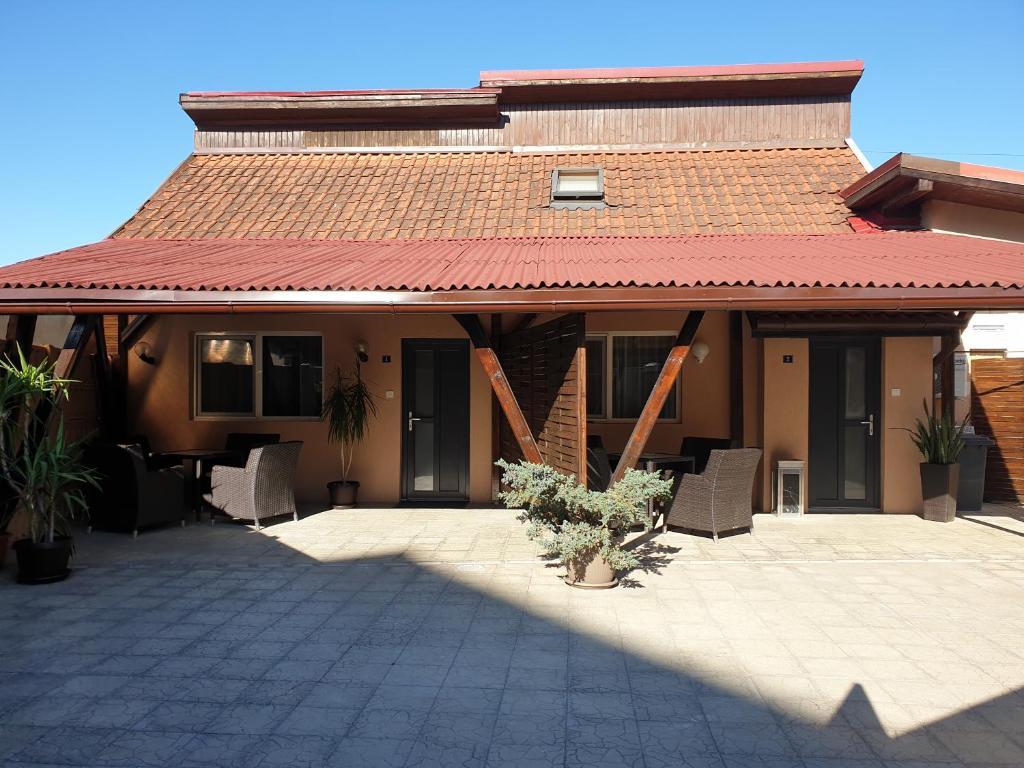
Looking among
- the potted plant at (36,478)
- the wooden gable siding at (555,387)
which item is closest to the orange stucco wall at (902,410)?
the wooden gable siding at (555,387)

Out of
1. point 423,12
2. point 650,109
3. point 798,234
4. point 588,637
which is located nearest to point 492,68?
point 423,12

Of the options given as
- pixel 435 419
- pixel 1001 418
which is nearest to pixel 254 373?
pixel 435 419

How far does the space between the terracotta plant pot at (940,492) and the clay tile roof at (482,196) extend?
3.08 meters

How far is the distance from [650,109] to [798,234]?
11.5 ft

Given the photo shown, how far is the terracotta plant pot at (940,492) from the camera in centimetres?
768

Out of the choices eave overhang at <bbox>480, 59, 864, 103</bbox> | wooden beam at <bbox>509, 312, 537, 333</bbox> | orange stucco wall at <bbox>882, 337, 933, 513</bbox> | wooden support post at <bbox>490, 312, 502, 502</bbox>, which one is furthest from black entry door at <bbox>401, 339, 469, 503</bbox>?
orange stucco wall at <bbox>882, 337, 933, 513</bbox>

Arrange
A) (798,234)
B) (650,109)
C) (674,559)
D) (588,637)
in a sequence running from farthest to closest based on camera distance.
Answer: (650,109), (798,234), (674,559), (588,637)

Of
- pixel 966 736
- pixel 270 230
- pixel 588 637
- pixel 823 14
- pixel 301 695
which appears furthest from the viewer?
pixel 823 14

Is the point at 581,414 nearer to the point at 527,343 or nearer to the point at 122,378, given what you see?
the point at 527,343

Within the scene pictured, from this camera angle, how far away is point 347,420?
28.1ft

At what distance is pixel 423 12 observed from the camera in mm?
10930

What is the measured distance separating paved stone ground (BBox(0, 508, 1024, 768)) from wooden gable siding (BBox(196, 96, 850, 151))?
266 inches

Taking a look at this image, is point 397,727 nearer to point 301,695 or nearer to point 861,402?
point 301,695

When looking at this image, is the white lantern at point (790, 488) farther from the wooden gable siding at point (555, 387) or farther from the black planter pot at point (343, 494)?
the black planter pot at point (343, 494)
